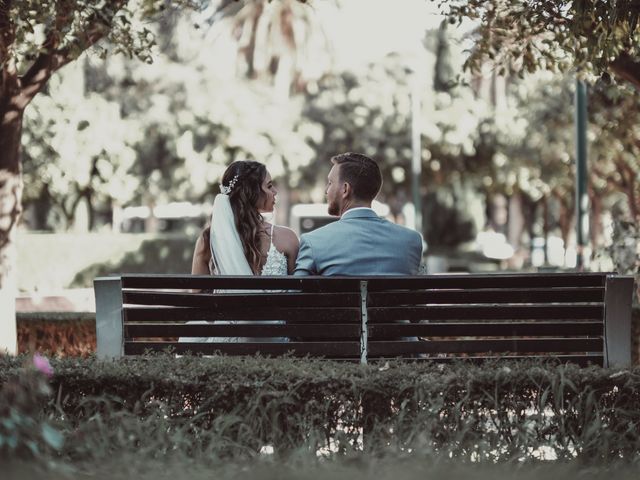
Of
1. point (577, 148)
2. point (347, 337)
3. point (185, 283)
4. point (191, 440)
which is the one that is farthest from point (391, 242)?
point (577, 148)

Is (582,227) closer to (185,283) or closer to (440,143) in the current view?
(185,283)

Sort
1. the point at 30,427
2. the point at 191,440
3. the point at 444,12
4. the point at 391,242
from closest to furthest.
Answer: the point at 30,427 → the point at 191,440 → the point at 391,242 → the point at 444,12

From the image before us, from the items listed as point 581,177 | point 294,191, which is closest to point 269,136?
point 294,191

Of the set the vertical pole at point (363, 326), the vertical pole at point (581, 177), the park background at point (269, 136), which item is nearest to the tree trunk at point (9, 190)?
the vertical pole at point (363, 326)

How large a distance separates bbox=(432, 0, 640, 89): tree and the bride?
88.2 inches

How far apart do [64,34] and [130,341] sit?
3.31 m

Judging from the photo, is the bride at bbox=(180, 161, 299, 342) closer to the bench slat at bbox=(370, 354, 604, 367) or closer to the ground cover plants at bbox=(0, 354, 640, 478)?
the bench slat at bbox=(370, 354, 604, 367)

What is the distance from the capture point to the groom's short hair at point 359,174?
6445 millimetres

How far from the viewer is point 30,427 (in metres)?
3.92

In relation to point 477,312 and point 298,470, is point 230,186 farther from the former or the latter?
point 298,470

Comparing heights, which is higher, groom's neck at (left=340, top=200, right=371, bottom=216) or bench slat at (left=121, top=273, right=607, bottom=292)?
groom's neck at (left=340, top=200, right=371, bottom=216)

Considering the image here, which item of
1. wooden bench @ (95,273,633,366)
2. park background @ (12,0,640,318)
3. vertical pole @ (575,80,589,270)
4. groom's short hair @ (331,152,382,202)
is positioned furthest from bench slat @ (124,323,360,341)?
park background @ (12,0,640,318)

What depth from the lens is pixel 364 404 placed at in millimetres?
5117

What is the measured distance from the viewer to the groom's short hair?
6.45 m
